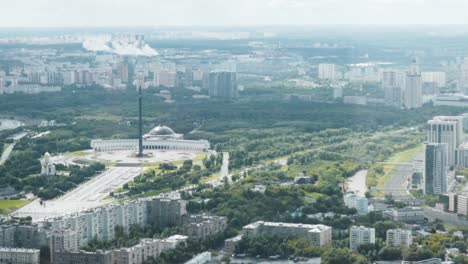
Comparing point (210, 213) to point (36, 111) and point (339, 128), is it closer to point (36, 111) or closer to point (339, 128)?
point (339, 128)

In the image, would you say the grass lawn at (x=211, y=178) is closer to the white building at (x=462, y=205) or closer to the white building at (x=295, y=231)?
the white building at (x=462, y=205)

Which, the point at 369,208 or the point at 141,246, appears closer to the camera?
the point at 141,246

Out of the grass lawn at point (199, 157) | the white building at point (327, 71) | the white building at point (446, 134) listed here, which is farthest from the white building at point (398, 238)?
the white building at point (327, 71)

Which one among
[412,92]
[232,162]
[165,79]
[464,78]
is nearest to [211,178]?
[232,162]

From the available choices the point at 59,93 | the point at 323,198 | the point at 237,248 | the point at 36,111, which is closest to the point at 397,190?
the point at 323,198

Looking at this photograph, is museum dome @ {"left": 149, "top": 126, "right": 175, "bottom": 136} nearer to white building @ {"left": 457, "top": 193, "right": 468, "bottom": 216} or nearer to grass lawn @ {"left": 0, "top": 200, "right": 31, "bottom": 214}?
grass lawn @ {"left": 0, "top": 200, "right": 31, "bottom": 214}

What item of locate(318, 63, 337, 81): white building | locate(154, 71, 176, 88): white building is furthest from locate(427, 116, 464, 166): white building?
locate(318, 63, 337, 81): white building

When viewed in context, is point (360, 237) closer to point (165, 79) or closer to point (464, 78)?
point (464, 78)
